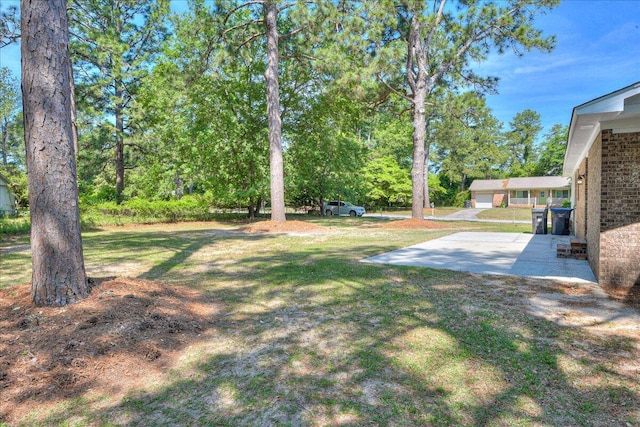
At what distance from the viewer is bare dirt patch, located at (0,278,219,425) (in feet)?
8.64

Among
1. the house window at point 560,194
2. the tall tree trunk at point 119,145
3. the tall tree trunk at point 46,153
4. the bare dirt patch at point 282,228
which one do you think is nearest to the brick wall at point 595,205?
the tall tree trunk at point 46,153

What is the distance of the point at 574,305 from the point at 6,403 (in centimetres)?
554

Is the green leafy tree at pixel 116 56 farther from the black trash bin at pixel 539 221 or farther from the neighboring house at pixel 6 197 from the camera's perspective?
the black trash bin at pixel 539 221

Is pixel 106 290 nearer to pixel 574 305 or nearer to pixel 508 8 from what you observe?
pixel 574 305

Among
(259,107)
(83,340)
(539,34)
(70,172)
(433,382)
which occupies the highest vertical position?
(539,34)

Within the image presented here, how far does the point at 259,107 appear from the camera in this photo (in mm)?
20016

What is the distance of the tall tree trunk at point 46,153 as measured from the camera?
3756 mm

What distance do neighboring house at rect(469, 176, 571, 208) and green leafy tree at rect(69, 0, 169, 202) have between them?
127 ft

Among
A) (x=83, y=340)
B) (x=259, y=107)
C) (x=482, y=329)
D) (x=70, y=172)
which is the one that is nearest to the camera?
(x=83, y=340)

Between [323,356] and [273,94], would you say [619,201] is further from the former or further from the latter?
[273,94]

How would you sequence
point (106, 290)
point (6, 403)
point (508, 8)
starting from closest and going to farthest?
point (6, 403) → point (106, 290) → point (508, 8)

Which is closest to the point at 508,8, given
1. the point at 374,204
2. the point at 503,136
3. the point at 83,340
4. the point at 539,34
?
the point at 539,34

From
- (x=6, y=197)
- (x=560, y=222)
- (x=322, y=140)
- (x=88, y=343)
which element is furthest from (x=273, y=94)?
(x=6, y=197)

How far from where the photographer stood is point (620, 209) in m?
5.16
